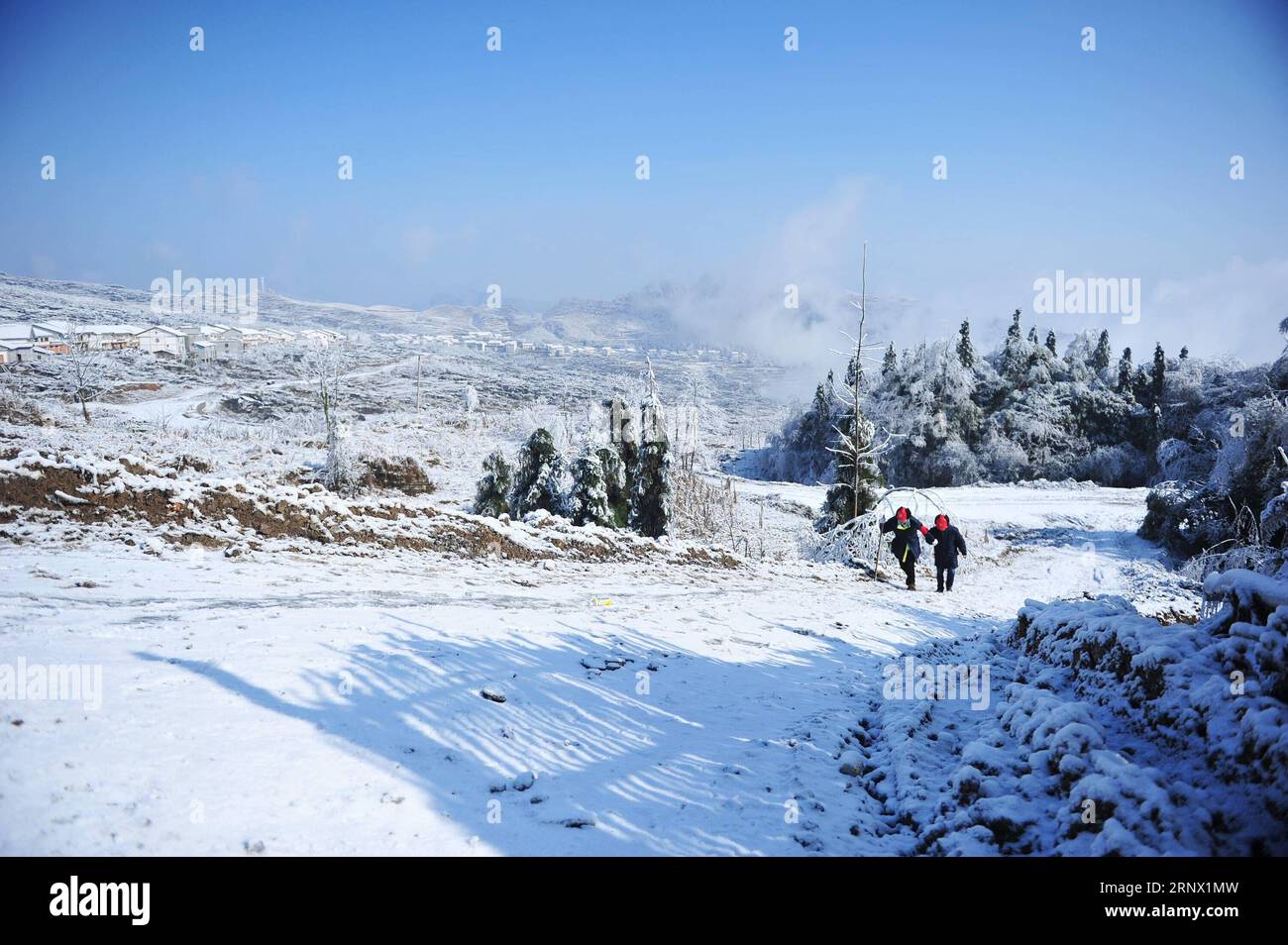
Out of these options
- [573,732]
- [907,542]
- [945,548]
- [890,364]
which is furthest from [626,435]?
[890,364]

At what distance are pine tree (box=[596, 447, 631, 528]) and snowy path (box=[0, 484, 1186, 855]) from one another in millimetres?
13665

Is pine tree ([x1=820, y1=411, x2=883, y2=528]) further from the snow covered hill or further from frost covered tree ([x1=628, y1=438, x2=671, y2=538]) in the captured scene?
the snow covered hill

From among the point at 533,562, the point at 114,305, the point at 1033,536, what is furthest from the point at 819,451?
the point at 114,305

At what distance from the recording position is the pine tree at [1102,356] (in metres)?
59.6

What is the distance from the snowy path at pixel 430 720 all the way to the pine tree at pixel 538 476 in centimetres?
1288

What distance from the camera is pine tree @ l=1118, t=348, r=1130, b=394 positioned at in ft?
179

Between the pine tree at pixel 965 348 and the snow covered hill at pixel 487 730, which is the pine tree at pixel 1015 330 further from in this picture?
the snow covered hill at pixel 487 730

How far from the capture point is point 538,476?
24953mm

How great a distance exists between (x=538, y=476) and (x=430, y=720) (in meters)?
19.3

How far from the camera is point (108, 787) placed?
165 inches

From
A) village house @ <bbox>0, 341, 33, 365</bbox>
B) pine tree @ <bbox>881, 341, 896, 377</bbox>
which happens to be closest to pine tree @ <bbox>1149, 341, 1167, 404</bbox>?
pine tree @ <bbox>881, 341, 896, 377</bbox>
